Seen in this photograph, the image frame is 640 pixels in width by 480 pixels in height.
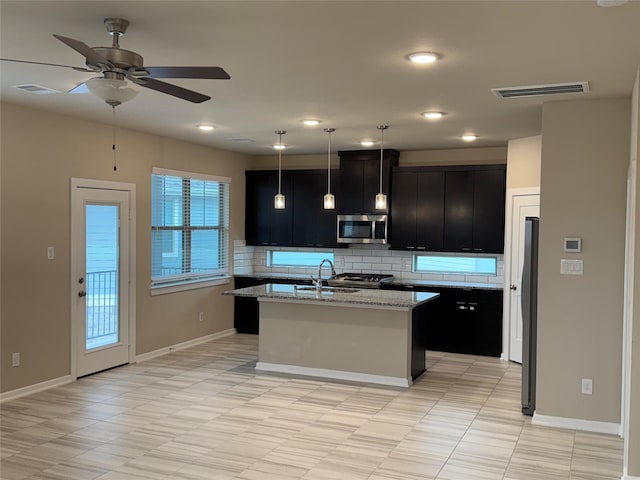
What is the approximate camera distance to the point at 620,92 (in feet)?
14.7

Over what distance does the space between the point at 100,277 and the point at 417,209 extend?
13.4 feet

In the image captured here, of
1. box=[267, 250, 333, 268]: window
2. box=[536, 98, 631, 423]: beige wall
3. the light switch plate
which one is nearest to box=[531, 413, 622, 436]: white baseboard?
box=[536, 98, 631, 423]: beige wall

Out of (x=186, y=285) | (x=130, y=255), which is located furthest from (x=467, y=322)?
(x=130, y=255)

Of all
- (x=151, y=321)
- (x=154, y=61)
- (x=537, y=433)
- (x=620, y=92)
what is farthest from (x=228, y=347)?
(x=620, y=92)

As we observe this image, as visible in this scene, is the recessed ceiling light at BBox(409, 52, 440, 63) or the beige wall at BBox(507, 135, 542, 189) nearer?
the recessed ceiling light at BBox(409, 52, 440, 63)

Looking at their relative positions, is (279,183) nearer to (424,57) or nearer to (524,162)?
(524,162)

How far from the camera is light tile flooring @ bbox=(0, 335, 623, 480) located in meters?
3.93

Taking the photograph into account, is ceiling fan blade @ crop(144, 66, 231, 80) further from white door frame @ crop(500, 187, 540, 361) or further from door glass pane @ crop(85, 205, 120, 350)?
white door frame @ crop(500, 187, 540, 361)

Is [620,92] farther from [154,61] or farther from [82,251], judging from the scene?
[82,251]

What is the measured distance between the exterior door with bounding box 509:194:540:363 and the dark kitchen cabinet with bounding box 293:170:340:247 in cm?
254

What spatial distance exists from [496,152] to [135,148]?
→ 454cm

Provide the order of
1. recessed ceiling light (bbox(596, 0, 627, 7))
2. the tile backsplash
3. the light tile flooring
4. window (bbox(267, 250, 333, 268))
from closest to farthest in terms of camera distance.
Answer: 1. recessed ceiling light (bbox(596, 0, 627, 7))
2. the light tile flooring
3. the tile backsplash
4. window (bbox(267, 250, 333, 268))

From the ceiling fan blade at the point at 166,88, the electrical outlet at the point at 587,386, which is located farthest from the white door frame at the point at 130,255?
the electrical outlet at the point at 587,386

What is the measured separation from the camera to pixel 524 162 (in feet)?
23.2
